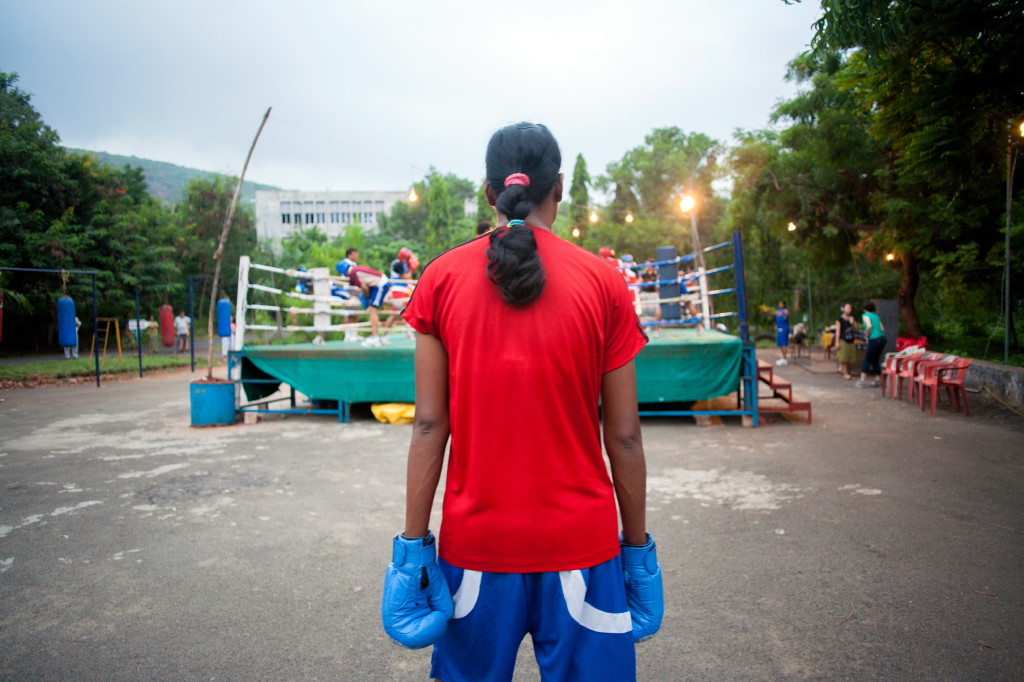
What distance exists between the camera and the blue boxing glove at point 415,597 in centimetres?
146

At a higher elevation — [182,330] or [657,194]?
[657,194]

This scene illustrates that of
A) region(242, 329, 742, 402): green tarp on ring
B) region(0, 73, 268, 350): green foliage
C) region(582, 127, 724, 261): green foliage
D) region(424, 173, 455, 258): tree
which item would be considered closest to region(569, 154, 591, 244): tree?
region(582, 127, 724, 261): green foliage

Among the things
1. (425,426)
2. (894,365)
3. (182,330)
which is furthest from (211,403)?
(182,330)

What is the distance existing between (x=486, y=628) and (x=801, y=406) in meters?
6.98

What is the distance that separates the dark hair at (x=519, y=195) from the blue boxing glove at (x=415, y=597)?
0.63m

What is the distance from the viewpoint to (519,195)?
1602 millimetres

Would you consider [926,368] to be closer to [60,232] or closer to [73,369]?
[73,369]

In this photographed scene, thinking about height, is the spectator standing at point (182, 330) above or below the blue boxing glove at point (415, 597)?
above

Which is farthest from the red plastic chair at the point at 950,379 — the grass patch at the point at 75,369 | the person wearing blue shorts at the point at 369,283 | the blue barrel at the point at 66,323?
the blue barrel at the point at 66,323

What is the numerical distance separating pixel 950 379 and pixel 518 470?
9396 mm

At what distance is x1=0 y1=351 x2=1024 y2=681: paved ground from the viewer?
8.97ft

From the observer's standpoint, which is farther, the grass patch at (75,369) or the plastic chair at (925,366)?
the grass patch at (75,369)

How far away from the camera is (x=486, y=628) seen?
4.95ft

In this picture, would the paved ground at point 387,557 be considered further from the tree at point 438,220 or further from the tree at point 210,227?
the tree at point 438,220
